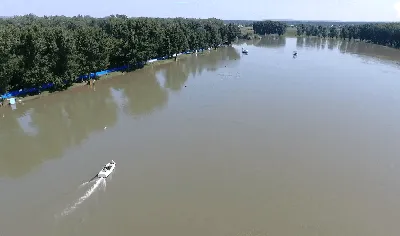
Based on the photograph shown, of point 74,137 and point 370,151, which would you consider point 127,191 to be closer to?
point 74,137

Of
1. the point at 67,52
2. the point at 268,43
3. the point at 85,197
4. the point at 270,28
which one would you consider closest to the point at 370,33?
the point at 268,43

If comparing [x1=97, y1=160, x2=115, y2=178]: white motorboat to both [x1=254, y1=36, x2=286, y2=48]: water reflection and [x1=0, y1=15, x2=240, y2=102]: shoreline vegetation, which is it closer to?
[x1=0, y1=15, x2=240, y2=102]: shoreline vegetation

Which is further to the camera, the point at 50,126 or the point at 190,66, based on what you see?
the point at 190,66

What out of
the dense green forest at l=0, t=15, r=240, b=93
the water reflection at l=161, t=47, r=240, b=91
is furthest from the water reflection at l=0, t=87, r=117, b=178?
the water reflection at l=161, t=47, r=240, b=91

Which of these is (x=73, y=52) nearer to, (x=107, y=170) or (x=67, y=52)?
(x=67, y=52)

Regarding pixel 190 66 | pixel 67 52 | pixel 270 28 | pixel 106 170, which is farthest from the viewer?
pixel 270 28

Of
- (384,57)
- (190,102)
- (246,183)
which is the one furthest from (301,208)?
(384,57)
